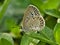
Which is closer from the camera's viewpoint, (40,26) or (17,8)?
(40,26)

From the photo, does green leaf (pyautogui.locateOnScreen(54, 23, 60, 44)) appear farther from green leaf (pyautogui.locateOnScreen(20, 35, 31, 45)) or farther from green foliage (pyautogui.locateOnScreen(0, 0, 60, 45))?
green leaf (pyautogui.locateOnScreen(20, 35, 31, 45))

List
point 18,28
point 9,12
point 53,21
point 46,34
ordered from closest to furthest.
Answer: point 46,34, point 53,21, point 18,28, point 9,12

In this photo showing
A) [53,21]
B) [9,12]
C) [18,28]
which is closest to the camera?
[53,21]

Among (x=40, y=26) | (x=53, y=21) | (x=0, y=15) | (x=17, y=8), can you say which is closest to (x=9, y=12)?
(x=17, y=8)

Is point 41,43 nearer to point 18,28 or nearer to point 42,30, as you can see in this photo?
point 42,30

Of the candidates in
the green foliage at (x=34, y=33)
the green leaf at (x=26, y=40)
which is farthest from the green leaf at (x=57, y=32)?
the green leaf at (x=26, y=40)

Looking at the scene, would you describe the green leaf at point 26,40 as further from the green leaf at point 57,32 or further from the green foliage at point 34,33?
the green leaf at point 57,32

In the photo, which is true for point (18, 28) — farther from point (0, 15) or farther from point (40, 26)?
point (40, 26)

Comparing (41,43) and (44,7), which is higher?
(44,7)

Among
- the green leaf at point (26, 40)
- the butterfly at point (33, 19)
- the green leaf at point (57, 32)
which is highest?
the butterfly at point (33, 19)
